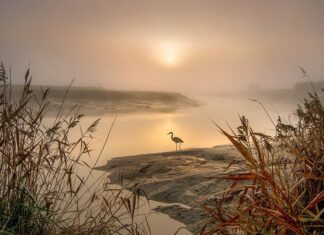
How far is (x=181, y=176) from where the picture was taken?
281 inches

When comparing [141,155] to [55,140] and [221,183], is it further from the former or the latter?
[55,140]

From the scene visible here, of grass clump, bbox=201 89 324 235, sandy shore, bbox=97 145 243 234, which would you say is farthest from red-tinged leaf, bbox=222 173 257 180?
sandy shore, bbox=97 145 243 234

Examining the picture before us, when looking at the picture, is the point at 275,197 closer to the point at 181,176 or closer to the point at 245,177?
the point at 245,177

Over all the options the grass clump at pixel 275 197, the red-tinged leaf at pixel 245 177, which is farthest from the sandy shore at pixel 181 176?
the red-tinged leaf at pixel 245 177

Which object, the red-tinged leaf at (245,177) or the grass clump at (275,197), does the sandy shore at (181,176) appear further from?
the red-tinged leaf at (245,177)

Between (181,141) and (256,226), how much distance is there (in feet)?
29.3

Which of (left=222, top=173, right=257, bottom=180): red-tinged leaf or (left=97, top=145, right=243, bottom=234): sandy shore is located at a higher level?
(left=222, top=173, right=257, bottom=180): red-tinged leaf

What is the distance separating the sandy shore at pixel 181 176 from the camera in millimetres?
5094

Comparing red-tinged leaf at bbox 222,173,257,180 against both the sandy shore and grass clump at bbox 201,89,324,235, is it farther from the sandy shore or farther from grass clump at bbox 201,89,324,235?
the sandy shore

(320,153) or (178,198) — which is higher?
(320,153)

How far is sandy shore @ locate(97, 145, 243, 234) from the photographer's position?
16.7 feet

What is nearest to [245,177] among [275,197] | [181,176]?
[275,197]

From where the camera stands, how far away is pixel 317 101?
3189mm

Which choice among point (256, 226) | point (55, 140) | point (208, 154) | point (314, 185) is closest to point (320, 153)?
point (314, 185)
